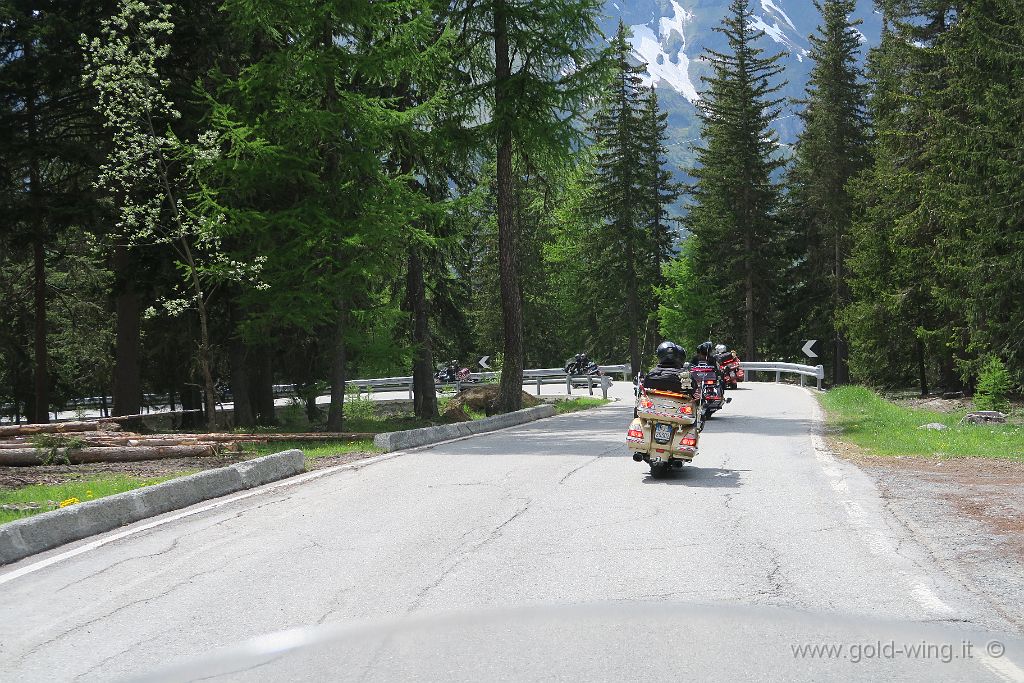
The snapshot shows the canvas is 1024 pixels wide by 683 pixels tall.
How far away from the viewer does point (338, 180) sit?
22.1 metres

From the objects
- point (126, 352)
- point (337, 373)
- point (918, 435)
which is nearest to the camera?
point (918, 435)

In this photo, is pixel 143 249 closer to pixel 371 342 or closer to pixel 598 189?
pixel 371 342

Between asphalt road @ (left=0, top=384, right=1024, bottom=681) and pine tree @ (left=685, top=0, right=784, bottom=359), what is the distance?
47.0m

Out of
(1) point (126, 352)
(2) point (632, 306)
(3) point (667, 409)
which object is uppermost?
(2) point (632, 306)

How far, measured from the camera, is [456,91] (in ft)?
87.2

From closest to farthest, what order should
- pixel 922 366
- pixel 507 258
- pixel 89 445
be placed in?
pixel 89 445
pixel 507 258
pixel 922 366

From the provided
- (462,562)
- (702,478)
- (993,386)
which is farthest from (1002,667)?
(993,386)

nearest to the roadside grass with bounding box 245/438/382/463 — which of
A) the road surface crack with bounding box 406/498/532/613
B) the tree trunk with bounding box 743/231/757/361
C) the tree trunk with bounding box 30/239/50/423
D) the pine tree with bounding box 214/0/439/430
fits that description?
the pine tree with bounding box 214/0/439/430

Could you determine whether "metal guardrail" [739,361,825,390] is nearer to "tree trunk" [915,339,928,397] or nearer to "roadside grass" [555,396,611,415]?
"tree trunk" [915,339,928,397]

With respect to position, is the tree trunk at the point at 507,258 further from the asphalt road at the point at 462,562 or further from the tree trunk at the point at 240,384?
the asphalt road at the point at 462,562

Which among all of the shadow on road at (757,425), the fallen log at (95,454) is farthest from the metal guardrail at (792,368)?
the fallen log at (95,454)

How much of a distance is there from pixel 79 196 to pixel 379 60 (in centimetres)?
806

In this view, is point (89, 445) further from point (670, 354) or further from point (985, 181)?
point (985, 181)

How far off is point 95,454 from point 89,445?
54 centimetres
